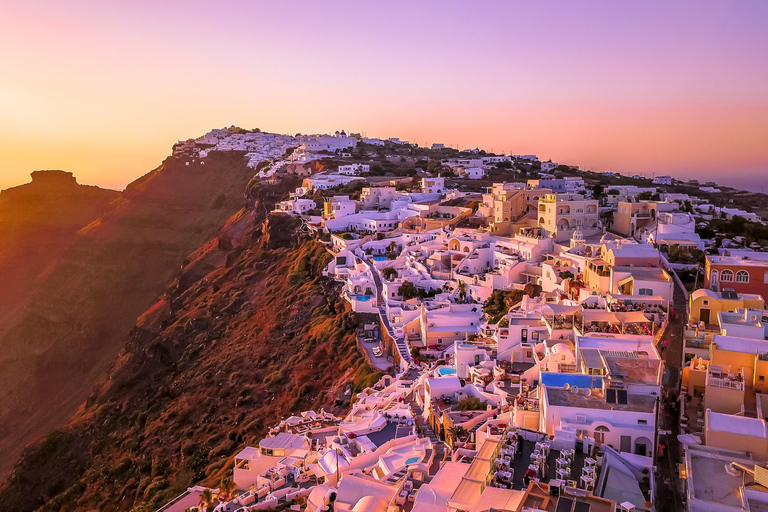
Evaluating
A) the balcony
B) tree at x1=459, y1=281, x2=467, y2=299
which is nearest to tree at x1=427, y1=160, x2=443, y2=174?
tree at x1=459, y1=281, x2=467, y2=299

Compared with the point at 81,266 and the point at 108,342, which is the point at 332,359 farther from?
the point at 81,266

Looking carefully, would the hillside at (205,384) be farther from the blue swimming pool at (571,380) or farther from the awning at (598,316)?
the blue swimming pool at (571,380)

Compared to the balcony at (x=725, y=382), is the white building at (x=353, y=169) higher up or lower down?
higher up

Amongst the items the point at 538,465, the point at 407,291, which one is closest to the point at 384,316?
the point at 407,291

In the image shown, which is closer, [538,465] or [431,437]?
[538,465]

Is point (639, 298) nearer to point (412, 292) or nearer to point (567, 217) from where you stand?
point (567, 217)

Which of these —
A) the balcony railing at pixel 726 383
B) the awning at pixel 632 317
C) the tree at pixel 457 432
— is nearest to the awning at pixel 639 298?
the awning at pixel 632 317

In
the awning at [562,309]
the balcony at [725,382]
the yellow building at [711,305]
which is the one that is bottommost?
the awning at [562,309]
